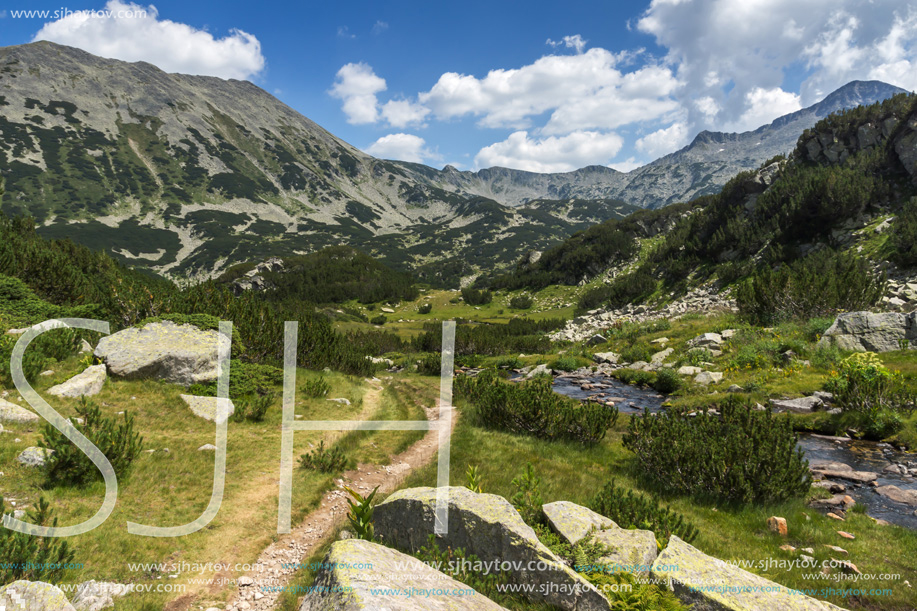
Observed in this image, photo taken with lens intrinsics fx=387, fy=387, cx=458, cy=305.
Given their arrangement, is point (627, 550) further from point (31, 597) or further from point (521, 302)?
→ point (521, 302)

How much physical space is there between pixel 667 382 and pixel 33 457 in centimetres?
2031

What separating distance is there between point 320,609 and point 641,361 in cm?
2240

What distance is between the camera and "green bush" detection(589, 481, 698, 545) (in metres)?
6.03

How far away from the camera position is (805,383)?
557 inches

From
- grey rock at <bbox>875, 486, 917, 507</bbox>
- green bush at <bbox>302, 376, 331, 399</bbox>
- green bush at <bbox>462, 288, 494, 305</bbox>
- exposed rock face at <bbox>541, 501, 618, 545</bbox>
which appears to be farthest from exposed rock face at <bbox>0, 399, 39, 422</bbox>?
green bush at <bbox>462, 288, 494, 305</bbox>

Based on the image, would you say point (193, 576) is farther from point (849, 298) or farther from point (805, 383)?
point (849, 298)

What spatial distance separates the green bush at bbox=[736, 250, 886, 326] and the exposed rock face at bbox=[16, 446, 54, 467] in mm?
28089

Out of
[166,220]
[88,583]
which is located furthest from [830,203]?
→ [166,220]

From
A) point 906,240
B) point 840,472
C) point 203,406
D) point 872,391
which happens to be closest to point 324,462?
point 203,406

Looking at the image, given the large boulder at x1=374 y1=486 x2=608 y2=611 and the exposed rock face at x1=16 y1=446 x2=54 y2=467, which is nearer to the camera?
the large boulder at x1=374 y1=486 x2=608 y2=611

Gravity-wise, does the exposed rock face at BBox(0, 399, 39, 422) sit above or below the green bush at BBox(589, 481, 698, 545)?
above

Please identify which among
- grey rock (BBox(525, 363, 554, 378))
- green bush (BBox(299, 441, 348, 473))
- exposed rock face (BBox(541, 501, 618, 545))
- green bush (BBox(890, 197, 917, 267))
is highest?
green bush (BBox(890, 197, 917, 267))

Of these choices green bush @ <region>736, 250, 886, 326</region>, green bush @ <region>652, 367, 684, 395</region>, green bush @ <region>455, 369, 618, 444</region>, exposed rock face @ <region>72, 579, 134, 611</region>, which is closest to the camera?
exposed rock face @ <region>72, 579, 134, 611</region>

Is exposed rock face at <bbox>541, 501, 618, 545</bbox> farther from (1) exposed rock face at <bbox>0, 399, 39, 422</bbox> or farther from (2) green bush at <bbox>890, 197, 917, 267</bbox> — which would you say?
(2) green bush at <bbox>890, 197, 917, 267</bbox>
